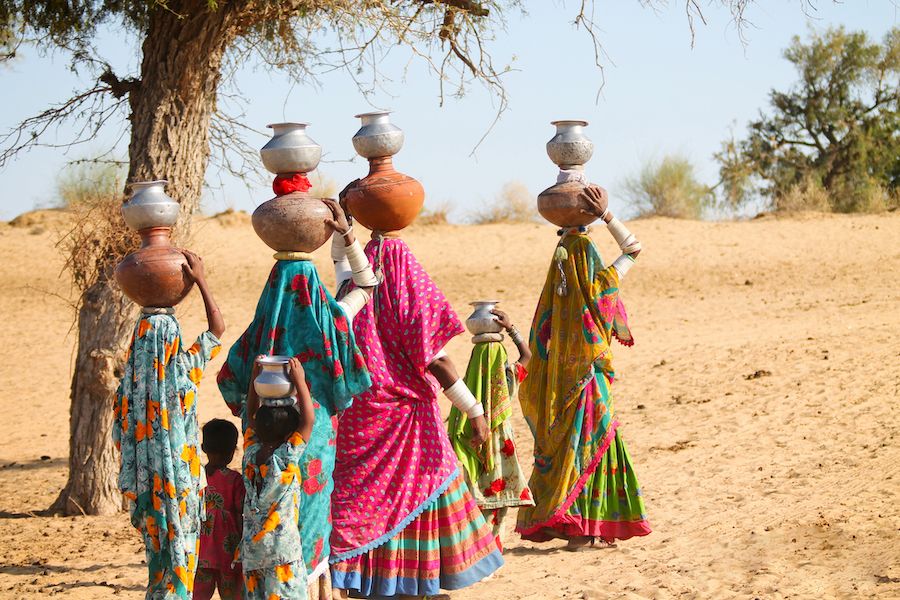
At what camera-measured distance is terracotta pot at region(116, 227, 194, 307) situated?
3613mm

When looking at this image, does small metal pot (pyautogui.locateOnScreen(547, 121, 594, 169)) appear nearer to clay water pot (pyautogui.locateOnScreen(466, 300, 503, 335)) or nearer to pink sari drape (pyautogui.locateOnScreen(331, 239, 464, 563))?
clay water pot (pyautogui.locateOnScreen(466, 300, 503, 335))

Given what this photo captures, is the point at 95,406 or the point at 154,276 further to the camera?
the point at 95,406

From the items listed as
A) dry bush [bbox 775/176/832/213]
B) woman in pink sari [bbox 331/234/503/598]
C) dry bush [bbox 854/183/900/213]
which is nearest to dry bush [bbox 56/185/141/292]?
woman in pink sari [bbox 331/234/503/598]

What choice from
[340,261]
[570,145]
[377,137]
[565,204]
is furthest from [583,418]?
[377,137]

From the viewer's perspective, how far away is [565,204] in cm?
518

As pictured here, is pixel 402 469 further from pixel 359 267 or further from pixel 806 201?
pixel 806 201

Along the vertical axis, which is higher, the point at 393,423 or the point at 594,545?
the point at 393,423

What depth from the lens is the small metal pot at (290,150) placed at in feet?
11.9

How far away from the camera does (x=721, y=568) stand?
4758 millimetres

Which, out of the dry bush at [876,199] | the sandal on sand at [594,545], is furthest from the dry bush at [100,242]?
the dry bush at [876,199]

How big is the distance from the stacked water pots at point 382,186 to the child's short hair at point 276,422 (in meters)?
1.10

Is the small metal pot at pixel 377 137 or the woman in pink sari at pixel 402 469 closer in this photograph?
the woman in pink sari at pixel 402 469

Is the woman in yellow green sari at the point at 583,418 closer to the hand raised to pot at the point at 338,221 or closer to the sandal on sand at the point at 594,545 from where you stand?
the sandal on sand at the point at 594,545

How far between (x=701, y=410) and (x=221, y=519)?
21.5 ft
